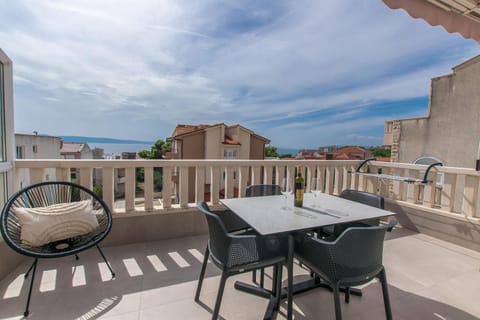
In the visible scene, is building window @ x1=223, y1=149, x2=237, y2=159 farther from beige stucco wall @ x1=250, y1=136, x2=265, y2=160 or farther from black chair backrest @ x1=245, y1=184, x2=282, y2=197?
black chair backrest @ x1=245, y1=184, x2=282, y2=197

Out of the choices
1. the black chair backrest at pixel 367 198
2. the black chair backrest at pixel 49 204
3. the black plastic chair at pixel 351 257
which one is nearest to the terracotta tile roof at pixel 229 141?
the black chair backrest at pixel 49 204

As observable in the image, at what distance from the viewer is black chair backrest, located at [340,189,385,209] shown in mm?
2051

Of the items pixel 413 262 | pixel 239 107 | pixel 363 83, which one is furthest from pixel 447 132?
pixel 239 107

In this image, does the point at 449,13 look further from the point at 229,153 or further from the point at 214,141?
the point at 229,153

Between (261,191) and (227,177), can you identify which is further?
(227,177)

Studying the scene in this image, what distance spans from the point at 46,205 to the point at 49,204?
0.03 meters

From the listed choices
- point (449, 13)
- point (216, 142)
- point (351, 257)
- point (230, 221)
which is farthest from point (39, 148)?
point (449, 13)

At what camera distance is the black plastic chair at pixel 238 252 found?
1.39 meters

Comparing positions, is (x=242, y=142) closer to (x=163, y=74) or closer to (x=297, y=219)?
(x=163, y=74)

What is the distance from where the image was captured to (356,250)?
49.6 inches

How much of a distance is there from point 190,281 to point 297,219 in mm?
1206

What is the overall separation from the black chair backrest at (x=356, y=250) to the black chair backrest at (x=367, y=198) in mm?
812

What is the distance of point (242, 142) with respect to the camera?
12.9m

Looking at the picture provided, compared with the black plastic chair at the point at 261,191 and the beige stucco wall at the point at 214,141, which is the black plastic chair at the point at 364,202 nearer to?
the black plastic chair at the point at 261,191
